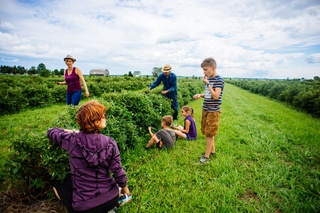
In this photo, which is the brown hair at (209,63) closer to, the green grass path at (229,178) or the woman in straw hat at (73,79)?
the green grass path at (229,178)

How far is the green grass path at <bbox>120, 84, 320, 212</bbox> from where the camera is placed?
9.51 feet

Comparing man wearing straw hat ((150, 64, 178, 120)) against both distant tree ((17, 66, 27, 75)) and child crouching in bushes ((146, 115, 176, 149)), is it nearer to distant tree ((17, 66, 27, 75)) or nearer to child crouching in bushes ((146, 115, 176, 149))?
child crouching in bushes ((146, 115, 176, 149))

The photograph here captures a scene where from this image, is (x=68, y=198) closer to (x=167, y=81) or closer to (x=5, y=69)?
(x=167, y=81)

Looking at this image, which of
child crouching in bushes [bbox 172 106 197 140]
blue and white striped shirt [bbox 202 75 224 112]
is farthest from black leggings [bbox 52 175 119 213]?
child crouching in bushes [bbox 172 106 197 140]

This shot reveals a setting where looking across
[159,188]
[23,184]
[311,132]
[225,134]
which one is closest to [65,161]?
[23,184]

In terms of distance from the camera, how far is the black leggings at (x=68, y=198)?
2035mm

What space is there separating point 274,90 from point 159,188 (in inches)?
1000

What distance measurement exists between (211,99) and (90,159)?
2.94 m

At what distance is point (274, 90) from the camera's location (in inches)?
907

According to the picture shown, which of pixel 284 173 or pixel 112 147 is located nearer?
pixel 112 147

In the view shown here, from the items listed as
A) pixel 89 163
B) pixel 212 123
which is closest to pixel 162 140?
pixel 212 123

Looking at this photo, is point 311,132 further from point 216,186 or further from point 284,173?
point 216,186

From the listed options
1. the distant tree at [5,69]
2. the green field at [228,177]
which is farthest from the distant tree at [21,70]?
the green field at [228,177]

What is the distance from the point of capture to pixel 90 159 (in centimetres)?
191
